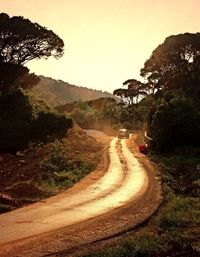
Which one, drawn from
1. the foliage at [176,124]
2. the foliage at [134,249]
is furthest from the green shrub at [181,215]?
the foliage at [176,124]

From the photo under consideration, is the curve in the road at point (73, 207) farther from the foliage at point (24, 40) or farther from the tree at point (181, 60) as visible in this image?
the tree at point (181, 60)

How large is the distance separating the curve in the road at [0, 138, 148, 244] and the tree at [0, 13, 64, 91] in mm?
25333

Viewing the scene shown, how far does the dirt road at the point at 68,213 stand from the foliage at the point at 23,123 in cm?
1486

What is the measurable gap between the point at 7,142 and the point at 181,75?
100 feet

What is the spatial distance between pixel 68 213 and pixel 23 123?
26.9 meters

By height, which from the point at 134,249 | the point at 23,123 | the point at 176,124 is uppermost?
the point at 176,124

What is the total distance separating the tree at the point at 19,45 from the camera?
49719 millimetres

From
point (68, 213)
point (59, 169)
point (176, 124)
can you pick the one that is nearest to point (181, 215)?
point (68, 213)

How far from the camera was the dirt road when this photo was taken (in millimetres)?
13516

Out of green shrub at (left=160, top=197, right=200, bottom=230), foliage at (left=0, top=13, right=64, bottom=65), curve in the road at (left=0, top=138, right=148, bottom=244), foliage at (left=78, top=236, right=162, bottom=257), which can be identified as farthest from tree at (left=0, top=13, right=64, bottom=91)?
foliage at (left=78, top=236, right=162, bottom=257)

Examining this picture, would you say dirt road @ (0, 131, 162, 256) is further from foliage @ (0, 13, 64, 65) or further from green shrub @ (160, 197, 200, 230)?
foliage @ (0, 13, 64, 65)

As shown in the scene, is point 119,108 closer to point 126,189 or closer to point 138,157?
point 138,157

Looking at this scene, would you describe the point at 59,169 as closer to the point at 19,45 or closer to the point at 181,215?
the point at 181,215

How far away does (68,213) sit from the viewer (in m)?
18.1
